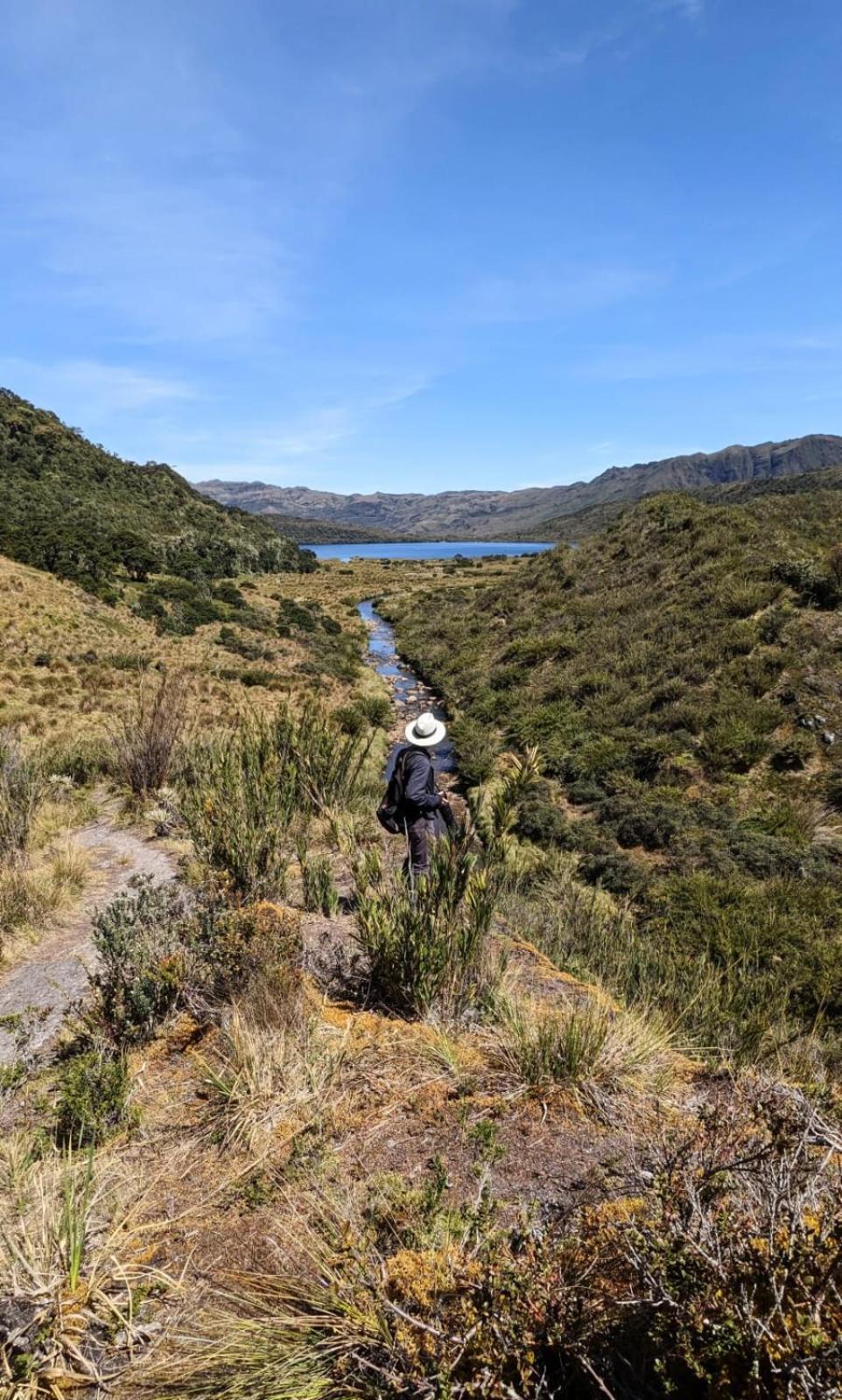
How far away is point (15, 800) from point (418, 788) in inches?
201

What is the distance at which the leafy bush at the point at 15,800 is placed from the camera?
688 cm

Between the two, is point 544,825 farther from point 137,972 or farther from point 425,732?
point 137,972

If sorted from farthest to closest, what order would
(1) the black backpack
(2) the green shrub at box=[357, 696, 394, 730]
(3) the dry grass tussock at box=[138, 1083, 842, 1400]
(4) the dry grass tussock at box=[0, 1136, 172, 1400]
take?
(2) the green shrub at box=[357, 696, 394, 730], (1) the black backpack, (4) the dry grass tussock at box=[0, 1136, 172, 1400], (3) the dry grass tussock at box=[138, 1083, 842, 1400]

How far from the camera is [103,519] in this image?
179ft

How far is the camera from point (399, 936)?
4.09 m

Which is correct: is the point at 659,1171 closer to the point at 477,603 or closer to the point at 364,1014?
the point at 364,1014

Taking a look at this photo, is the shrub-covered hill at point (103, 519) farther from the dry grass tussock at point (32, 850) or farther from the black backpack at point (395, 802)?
the black backpack at point (395, 802)

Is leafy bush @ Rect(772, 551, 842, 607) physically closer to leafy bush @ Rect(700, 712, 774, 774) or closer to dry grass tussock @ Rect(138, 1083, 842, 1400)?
leafy bush @ Rect(700, 712, 774, 774)

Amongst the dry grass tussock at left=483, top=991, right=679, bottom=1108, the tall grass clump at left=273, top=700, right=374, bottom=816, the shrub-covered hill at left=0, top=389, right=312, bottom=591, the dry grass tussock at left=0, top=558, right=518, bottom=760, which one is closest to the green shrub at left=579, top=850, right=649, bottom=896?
the tall grass clump at left=273, top=700, right=374, bottom=816

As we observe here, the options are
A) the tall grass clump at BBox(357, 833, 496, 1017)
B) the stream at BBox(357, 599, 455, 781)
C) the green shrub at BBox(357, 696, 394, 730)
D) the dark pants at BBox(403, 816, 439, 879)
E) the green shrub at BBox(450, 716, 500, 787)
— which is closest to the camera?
the tall grass clump at BBox(357, 833, 496, 1017)

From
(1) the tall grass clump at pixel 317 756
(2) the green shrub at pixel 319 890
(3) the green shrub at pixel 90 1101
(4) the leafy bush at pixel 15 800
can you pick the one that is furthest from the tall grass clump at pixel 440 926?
(4) the leafy bush at pixel 15 800

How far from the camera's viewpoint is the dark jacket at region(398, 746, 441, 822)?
6.17 meters

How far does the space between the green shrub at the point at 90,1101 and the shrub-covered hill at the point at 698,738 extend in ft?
12.5

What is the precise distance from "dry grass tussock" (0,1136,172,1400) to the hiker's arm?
393cm
